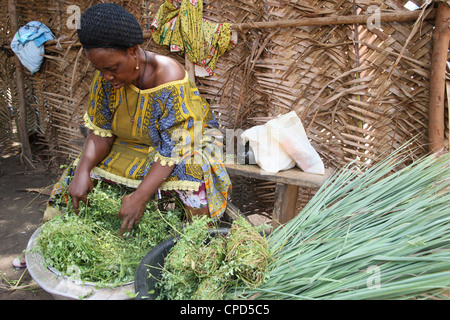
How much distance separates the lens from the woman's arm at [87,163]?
1.97m

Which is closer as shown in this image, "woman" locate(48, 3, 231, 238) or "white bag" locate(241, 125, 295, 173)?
"woman" locate(48, 3, 231, 238)

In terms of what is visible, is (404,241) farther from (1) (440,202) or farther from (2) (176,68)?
(2) (176,68)

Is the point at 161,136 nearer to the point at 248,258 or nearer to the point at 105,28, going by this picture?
the point at 105,28

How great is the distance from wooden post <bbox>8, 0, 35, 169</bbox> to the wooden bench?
3.70m

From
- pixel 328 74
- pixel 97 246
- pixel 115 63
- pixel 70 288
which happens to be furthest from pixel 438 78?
pixel 70 288

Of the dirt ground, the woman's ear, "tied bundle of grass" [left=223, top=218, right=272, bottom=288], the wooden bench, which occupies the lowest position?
the dirt ground

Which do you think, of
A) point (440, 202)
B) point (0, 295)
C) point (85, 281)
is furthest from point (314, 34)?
point (0, 295)

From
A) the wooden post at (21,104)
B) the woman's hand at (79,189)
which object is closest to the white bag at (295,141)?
the woman's hand at (79,189)

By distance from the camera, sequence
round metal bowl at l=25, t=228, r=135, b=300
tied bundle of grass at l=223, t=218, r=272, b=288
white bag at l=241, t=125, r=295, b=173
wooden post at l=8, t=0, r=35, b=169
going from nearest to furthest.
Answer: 1. tied bundle of grass at l=223, t=218, r=272, b=288
2. round metal bowl at l=25, t=228, r=135, b=300
3. white bag at l=241, t=125, r=295, b=173
4. wooden post at l=8, t=0, r=35, b=169

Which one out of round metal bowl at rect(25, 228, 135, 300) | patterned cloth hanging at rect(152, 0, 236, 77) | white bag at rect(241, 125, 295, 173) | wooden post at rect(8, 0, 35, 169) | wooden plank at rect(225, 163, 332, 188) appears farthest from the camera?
wooden post at rect(8, 0, 35, 169)

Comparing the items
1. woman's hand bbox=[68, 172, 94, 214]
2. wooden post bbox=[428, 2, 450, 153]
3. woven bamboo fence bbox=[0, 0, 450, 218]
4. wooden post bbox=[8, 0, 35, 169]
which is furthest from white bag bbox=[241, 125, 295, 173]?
wooden post bbox=[8, 0, 35, 169]

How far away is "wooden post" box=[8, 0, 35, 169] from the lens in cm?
423

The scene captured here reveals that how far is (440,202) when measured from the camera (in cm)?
129

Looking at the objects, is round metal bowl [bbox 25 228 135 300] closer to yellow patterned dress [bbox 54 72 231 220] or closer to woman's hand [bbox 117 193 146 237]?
woman's hand [bbox 117 193 146 237]
